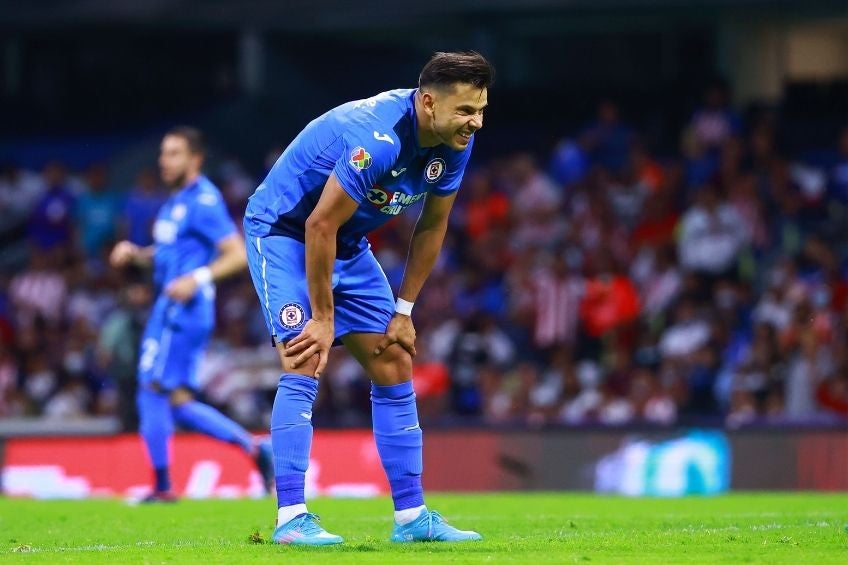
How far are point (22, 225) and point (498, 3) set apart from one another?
6.94 meters

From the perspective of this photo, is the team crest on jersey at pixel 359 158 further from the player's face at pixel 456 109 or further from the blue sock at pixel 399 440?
the blue sock at pixel 399 440

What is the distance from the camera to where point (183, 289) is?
989cm

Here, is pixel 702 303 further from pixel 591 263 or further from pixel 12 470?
pixel 12 470

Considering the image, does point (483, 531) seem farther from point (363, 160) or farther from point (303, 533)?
point (363, 160)

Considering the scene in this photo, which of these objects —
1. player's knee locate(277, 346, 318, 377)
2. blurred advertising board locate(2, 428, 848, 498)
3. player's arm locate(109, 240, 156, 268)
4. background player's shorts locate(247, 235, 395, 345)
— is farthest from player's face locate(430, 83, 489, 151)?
blurred advertising board locate(2, 428, 848, 498)

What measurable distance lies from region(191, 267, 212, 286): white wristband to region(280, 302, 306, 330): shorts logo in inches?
158

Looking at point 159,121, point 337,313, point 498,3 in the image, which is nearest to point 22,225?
point 159,121

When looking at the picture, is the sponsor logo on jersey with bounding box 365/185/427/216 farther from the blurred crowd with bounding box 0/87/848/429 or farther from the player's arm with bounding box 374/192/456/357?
the blurred crowd with bounding box 0/87/848/429

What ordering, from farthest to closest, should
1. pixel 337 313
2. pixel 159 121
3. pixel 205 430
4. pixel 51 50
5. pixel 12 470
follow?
pixel 51 50 < pixel 159 121 < pixel 12 470 < pixel 205 430 < pixel 337 313

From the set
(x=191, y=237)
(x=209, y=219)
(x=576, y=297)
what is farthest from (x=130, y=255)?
(x=576, y=297)

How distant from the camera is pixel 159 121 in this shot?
73.0ft

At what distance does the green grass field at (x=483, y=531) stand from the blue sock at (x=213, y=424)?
1.39ft

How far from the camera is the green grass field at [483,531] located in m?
5.70

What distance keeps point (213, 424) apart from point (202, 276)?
1.00 m
